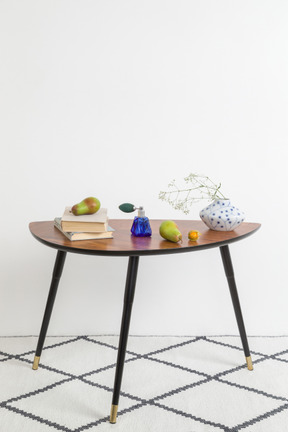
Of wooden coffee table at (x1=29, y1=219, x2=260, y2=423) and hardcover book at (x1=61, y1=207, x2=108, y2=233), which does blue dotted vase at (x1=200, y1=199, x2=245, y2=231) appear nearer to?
wooden coffee table at (x1=29, y1=219, x2=260, y2=423)

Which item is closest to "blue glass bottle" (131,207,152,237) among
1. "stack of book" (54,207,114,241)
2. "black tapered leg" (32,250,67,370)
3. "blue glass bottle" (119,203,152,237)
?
"blue glass bottle" (119,203,152,237)

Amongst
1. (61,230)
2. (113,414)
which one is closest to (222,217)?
(61,230)

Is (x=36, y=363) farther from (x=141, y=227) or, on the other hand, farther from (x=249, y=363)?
(x=249, y=363)

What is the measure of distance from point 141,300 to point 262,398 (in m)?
0.86

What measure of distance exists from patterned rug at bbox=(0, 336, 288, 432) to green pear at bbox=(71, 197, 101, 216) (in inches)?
28.9

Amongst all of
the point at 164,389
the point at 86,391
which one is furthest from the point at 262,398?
the point at 86,391

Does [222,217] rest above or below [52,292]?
above

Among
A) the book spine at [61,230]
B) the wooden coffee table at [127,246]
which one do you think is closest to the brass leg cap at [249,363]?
the wooden coffee table at [127,246]

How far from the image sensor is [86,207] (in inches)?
80.1

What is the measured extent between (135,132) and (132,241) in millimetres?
866

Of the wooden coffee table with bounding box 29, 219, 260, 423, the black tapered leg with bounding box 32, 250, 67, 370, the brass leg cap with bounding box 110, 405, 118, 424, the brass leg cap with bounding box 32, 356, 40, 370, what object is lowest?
A: the brass leg cap with bounding box 32, 356, 40, 370

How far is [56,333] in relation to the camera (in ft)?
9.00

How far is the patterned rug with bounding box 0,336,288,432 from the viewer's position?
6.34ft

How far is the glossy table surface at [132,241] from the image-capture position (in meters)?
A: 1.79
